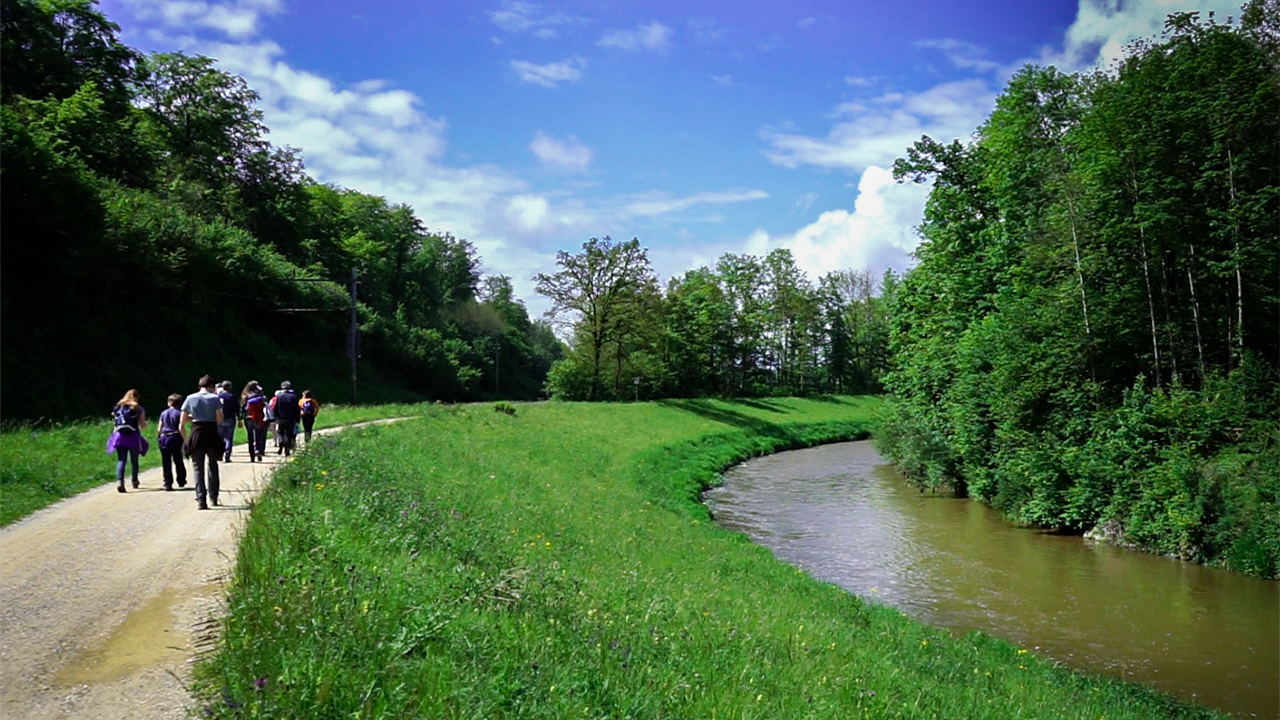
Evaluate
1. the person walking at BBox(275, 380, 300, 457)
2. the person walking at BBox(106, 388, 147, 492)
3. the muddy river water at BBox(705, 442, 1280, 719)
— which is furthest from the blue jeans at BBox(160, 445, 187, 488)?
the muddy river water at BBox(705, 442, 1280, 719)

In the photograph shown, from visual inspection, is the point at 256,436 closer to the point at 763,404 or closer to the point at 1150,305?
the point at 1150,305

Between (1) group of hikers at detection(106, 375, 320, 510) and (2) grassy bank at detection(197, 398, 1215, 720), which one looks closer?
(2) grassy bank at detection(197, 398, 1215, 720)

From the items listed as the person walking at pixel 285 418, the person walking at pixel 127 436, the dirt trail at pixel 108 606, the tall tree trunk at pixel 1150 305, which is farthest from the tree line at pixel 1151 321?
the person walking at pixel 127 436

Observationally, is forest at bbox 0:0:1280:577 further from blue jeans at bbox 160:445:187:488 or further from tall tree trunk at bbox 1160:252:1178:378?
blue jeans at bbox 160:445:187:488

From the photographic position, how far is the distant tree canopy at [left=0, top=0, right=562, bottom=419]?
95.6 feet

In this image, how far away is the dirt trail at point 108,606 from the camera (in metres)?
5.25

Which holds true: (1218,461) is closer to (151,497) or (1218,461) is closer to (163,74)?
(151,497)

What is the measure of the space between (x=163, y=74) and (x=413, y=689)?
65511 mm

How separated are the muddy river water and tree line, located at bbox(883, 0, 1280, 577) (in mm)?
1449

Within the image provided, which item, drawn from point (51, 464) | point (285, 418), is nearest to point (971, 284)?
point (285, 418)

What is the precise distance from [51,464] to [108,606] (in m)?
9.93

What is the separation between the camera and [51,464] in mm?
14664

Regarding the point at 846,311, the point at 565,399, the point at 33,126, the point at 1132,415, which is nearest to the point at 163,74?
the point at 33,126

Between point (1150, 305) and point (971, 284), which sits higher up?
point (971, 284)
